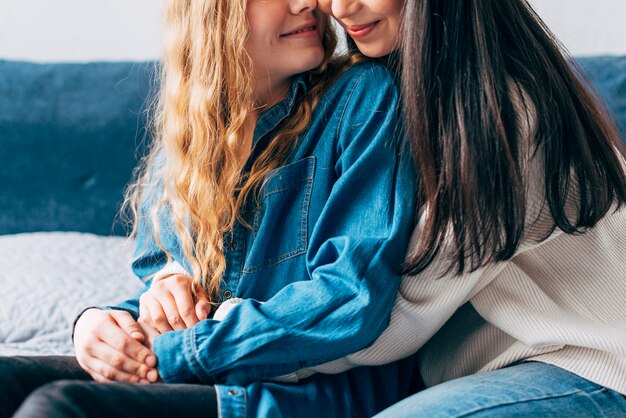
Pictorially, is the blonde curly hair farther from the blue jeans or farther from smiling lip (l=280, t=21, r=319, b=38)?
the blue jeans

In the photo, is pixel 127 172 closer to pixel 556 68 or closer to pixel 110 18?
pixel 110 18

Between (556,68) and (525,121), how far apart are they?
0.32ft

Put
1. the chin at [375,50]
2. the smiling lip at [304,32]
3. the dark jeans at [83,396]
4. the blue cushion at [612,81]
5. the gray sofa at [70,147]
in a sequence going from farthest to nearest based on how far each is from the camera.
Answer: the gray sofa at [70,147] → the blue cushion at [612,81] → the smiling lip at [304,32] → the chin at [375,50] → the dark jeans at [83,396]

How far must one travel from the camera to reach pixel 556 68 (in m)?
1.04

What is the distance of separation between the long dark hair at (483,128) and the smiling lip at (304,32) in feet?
0.86

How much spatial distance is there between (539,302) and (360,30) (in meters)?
0.43

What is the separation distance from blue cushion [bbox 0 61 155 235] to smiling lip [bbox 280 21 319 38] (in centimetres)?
80

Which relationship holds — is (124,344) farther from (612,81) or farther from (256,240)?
(612,81)

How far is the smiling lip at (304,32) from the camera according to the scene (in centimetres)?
124

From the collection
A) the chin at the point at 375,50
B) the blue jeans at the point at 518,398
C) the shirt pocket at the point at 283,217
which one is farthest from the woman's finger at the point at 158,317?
the chin at the point at 375,50

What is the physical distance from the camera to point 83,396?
3.12ft

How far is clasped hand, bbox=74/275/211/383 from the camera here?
110 cm

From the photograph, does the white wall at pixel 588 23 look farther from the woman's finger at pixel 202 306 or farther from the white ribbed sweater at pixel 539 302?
the woman's finger at pixel 202 306

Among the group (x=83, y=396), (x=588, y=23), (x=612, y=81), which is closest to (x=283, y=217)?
(x=83, y=396)
